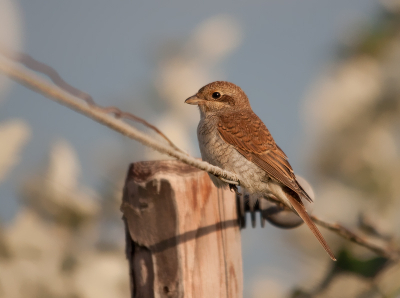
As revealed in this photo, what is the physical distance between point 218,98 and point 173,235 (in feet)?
5.43

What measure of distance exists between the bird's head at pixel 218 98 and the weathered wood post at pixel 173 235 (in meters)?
1.30

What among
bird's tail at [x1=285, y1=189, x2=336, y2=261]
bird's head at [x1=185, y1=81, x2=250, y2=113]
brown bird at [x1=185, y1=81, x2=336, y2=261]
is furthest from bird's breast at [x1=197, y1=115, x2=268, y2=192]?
bird's head at [x1=185, y1=81, x2=250, y2=113]

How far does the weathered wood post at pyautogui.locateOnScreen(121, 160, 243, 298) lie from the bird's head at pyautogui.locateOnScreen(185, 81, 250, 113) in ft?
4.26

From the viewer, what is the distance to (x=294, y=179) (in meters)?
3.05

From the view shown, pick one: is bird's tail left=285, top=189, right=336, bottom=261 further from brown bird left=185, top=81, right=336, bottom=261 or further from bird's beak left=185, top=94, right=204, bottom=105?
bird's beak left=185, top=94, right=204, bottom=105

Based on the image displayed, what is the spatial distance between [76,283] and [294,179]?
4.54ft

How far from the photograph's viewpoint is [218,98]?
371cm

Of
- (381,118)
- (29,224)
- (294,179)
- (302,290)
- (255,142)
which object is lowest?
(302,290)

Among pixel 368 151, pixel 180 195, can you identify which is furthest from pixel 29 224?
pixel 368 151

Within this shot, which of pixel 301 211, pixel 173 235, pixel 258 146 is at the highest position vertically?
pixel 258 146

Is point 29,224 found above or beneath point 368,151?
beneath

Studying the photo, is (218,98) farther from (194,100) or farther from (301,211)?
(301,211)

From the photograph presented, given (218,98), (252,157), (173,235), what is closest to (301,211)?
(252,157)

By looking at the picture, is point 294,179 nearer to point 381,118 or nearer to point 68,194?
point 68,194
